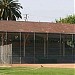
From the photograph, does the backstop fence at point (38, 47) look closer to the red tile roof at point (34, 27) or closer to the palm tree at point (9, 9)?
the red tile roof at point (34, 27)

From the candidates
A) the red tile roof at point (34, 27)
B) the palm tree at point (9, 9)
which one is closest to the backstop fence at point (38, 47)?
the red tile roof at point (34, 27)

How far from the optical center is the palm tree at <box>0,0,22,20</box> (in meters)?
71.5

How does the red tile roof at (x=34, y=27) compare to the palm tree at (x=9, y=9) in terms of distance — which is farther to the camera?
the palm tree at (x=9, y=9)

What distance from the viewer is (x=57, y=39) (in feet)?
179

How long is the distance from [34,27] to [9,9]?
59.7 ft

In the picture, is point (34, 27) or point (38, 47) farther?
point (34, 27)

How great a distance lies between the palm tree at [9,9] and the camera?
71500 mm

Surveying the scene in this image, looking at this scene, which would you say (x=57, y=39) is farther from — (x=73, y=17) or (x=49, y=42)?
(x=73, y=17)

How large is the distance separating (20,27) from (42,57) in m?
5.72

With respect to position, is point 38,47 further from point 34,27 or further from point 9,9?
point 9,9

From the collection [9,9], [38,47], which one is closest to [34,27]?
[38,47]

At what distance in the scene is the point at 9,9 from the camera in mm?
71750

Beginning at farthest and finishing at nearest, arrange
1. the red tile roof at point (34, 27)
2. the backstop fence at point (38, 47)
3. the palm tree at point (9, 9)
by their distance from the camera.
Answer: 1. the palm tree at point (9, 9)
2. the red tile roof at point (34, 27)
3. the backstop fence at point (38, 47)

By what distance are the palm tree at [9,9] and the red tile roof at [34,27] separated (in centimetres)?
1563
